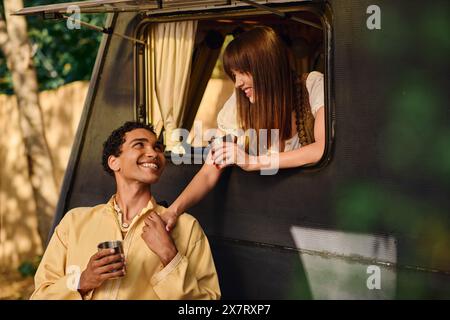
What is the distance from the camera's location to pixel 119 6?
4598 millimetres

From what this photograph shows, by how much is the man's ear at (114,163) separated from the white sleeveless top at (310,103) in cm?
83

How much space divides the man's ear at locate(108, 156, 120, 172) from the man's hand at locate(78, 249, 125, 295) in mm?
562

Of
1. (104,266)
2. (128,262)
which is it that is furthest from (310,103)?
(104,266)

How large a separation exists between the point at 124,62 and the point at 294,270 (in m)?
1.78

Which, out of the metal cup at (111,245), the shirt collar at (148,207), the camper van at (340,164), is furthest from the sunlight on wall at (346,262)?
the metal cup at (111,245)

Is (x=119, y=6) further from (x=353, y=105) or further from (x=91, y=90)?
(x=353, y=105)

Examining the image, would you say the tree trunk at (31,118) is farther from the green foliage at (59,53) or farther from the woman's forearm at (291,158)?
the woman's forearm at (291,158)

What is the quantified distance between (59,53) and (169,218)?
762cm

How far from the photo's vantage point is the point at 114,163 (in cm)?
389

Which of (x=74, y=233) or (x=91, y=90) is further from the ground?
(x=91, y=90)

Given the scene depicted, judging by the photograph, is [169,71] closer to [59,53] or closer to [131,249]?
[131,249]

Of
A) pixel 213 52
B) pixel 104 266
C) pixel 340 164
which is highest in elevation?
pixel 213 52

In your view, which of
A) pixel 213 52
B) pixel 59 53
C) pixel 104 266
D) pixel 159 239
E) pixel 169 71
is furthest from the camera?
pixel 59 53

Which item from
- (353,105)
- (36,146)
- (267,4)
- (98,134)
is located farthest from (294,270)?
(36,146)
